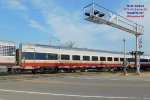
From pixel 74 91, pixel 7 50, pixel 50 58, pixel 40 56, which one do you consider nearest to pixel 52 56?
pixel 50 58

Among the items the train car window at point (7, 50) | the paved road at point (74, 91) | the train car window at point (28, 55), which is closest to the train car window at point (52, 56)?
the train car window at point (28, 55)

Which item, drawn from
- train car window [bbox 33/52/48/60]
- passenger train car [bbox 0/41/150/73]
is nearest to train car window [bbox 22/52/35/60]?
passenger train car [bbox 0/41/150/73]

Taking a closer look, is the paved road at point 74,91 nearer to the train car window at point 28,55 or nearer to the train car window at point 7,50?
the train car window at point 7,50

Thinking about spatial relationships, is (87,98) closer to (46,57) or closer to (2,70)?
(2,70)

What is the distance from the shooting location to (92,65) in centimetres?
5531

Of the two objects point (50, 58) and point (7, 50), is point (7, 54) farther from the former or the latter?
point (50, 58)

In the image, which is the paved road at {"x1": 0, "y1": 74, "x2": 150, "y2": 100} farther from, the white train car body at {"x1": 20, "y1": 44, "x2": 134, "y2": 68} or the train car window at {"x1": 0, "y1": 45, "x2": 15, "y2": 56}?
the white train car body at {"x1": 20, "y1": 44, "x2": 134, "y2": 68}

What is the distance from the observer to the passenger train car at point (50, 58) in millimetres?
39750

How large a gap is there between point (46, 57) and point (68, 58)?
18.1ft

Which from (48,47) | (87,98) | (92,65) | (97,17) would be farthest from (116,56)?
(87,98)

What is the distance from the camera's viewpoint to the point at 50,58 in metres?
45.6

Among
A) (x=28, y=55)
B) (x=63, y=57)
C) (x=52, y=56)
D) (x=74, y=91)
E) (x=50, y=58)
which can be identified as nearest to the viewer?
(x=74, y=91)

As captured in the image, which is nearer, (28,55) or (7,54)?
(7,54)

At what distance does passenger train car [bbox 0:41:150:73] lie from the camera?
3975 cm
